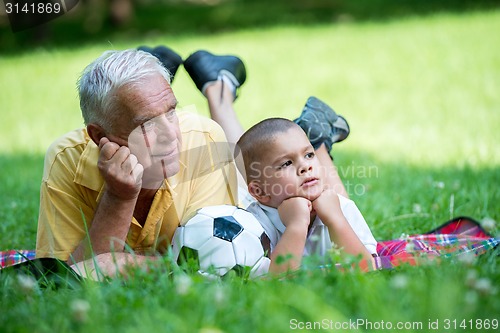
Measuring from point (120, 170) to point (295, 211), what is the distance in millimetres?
800

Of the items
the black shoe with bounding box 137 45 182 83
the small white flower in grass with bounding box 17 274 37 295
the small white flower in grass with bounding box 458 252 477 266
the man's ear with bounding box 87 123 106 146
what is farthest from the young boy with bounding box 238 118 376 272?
the black shoe with bounding box 137 45 182 83

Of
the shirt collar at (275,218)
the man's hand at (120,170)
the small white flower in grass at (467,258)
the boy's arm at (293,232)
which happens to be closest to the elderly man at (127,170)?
the man's hand at (120,170)

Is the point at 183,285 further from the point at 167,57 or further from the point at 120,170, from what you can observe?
the point at 167,57

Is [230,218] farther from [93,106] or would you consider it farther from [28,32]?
[28,32]

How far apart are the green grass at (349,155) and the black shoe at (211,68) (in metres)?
0.66

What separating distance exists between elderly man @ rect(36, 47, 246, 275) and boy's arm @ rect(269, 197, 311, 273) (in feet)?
1.76

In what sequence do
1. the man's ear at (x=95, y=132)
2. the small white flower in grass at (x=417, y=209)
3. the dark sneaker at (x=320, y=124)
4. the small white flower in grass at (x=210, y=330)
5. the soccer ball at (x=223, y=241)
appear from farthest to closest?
the small white flower in grass at (x=417, y=209), the dark sneaker at (x=320, y=124), the man's ear at (x=95, y=132), the soccer ball at (x=223, y=241), the small white flower in grass at (x=210, y=330)

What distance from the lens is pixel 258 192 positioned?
349cm

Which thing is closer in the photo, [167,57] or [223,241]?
[223,241]

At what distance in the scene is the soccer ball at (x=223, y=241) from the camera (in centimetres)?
306

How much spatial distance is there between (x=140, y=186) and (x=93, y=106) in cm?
45

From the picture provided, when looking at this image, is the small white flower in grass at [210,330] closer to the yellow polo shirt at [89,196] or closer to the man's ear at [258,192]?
the yellow polo shirt at [89,196]

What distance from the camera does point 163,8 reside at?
22062 millimetres

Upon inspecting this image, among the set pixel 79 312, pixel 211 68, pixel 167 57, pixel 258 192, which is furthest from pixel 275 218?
pixel 167 57
